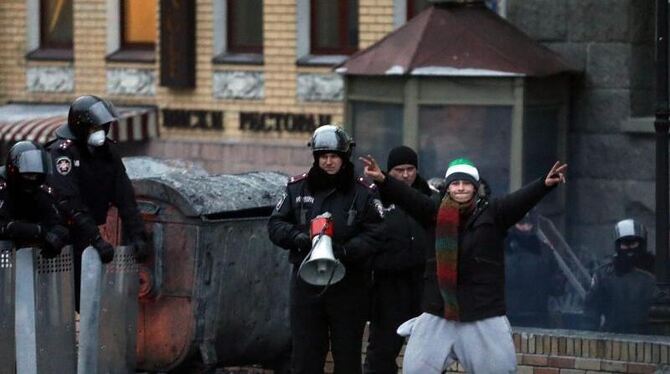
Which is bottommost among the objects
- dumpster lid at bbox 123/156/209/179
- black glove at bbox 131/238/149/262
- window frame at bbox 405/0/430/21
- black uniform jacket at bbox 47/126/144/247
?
black glove at bbox 131/238/149/262

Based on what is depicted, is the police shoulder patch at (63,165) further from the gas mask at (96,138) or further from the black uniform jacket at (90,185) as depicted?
the gas mask at (96,138)

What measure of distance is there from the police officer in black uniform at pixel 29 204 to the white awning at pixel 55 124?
9.89m

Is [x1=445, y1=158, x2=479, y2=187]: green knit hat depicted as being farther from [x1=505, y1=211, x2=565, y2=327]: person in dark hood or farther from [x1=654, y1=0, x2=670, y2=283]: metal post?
[x1=505, y1=211, x2=565, y2=327]: person in dark hood

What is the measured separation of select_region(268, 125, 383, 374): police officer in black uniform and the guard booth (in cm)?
671

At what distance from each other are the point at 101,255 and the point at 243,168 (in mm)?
9798

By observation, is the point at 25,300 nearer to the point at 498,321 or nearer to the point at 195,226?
the point at 195,226

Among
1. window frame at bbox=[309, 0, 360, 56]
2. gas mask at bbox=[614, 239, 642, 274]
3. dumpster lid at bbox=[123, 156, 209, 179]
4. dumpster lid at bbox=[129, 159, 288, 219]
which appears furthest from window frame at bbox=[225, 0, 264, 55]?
dumpster lid at bbox=[129, 159, 288, 219]

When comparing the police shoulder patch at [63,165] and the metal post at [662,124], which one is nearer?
the police shoulder patch at [63,165]

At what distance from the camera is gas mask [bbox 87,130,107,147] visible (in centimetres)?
1283

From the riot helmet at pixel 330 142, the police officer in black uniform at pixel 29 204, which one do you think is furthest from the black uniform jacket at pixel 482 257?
the police officer in black uniform at pixel 29 204

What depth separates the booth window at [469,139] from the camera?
18.4 m

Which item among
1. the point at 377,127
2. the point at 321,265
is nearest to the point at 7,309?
the point at 321,265

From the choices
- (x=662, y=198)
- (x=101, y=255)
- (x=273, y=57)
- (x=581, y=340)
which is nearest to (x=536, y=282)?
(x=662, y=198)

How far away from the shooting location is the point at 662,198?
1420 centimetres
